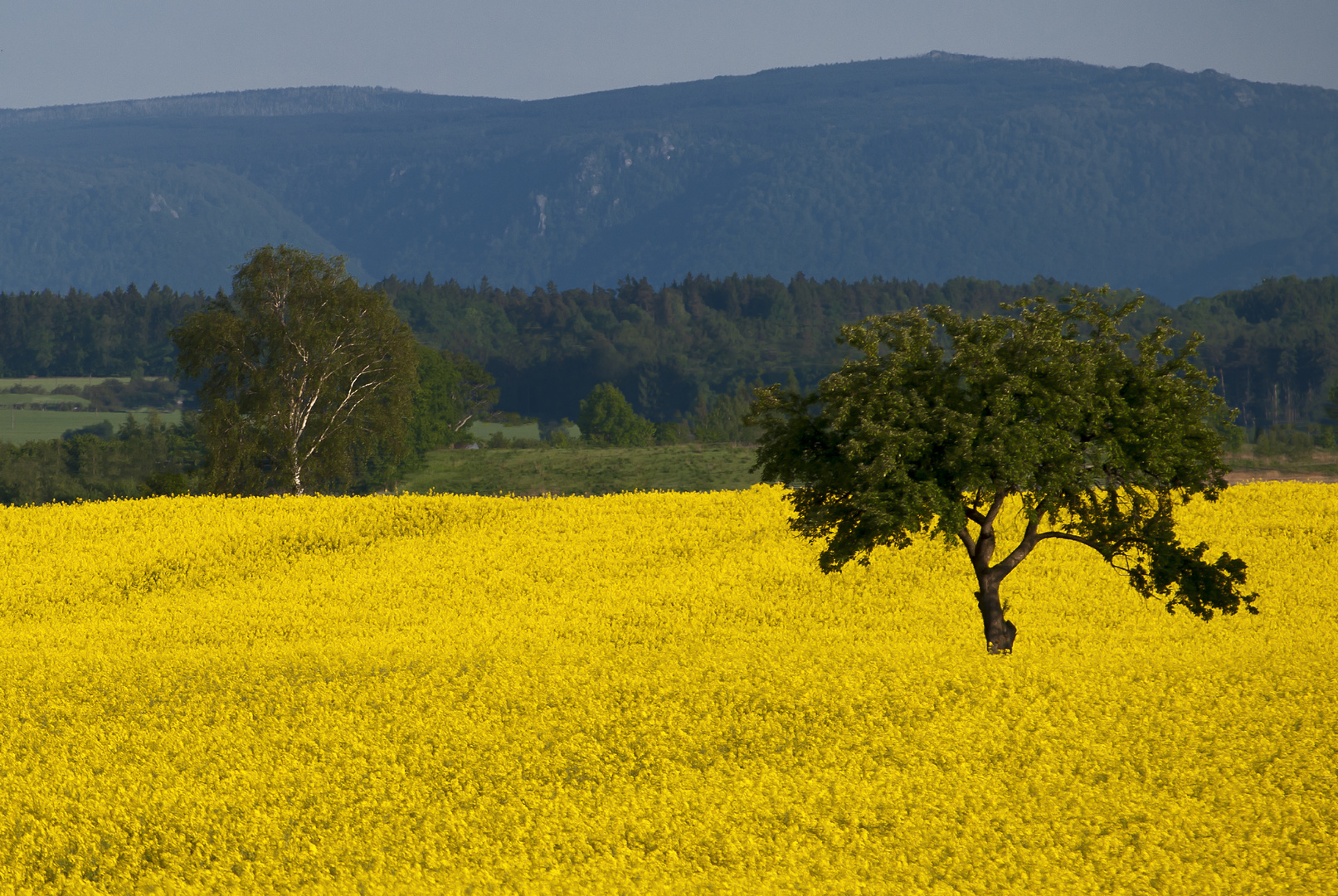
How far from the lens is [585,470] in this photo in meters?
95.6

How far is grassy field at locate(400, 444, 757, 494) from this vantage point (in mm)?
89562

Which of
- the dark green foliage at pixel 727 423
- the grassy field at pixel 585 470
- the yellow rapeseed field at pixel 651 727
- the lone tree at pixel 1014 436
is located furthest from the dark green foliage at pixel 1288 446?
the lone tree at pixel 1014 436

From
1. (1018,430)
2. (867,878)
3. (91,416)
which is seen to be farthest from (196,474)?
(91,416)

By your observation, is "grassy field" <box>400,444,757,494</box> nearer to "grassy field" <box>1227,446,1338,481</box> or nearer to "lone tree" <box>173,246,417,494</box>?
"lone tree" <box>173,246,417,494</box>

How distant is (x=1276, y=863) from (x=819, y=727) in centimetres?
631

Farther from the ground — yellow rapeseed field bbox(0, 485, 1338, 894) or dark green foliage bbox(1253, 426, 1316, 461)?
yellow rapeseed field bbox(0, 485, 1338, 894)

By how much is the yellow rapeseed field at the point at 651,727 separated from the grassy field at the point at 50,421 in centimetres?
15745

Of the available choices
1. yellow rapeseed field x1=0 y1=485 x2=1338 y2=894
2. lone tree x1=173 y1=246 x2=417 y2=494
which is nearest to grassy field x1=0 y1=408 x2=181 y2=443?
lone tree x1=173 y1=246 x2=417 y2=494

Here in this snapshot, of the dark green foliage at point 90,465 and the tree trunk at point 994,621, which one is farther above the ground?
the tree trunk at point 994,621

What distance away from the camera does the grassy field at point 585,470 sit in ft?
294

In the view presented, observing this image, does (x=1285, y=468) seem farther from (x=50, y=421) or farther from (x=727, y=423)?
(x=50, y=421)

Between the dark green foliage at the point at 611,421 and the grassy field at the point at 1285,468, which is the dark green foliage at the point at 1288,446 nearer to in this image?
the grassy field at the point at 1285,468

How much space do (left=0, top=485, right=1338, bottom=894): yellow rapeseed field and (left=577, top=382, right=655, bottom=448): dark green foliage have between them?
130866mm

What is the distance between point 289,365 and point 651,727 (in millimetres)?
39859
